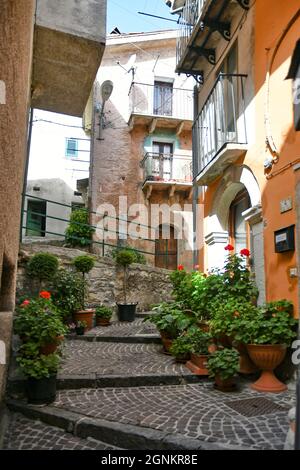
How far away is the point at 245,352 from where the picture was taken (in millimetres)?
4277

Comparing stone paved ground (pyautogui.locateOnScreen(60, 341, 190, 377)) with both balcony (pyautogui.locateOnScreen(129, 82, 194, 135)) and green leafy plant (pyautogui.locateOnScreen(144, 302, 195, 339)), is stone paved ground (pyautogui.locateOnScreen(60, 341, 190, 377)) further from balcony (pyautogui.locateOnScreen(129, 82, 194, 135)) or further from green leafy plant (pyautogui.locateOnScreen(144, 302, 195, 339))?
balcony (pyautogui.locateOnScreen(129, 82, 194, 135))

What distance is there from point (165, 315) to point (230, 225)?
2397 millimetres

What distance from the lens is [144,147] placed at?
48.4 feet

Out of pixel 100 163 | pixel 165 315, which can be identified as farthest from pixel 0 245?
pixel 100 163

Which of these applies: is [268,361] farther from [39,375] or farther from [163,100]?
[163,100]

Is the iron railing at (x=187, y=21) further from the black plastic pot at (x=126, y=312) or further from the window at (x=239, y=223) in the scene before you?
the black plastic pot at (x=126, y=312)

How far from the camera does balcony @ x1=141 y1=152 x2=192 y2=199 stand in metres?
13.8

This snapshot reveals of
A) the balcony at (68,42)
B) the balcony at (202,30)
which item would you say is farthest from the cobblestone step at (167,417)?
the balcony at (202,30)

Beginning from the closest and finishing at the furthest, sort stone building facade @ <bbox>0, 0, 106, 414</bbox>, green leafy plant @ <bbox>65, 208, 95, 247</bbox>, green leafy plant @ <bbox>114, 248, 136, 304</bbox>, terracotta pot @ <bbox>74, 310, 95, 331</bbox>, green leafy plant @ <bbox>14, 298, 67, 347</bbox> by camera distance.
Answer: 1. stone building facade @ <bbox>0, 0, 106, 414</bbox>
2. green leafy plant @ <bbox>14, 298, 67, 347</bbox>
3. terracotta pot @ <bbox>74, 310, 95, 331</bbox>
4. green leafy plant @ <bbox>114, 248, 136, 304</bbox>
5. green leafy plant @ <bbox>65, 208, 95, 247</bbox>

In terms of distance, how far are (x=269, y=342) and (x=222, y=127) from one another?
11.9ft

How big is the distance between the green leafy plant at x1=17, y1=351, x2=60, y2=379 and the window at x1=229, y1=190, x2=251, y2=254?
12.3 feet

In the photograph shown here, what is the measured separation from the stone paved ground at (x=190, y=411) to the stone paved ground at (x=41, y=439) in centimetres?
25

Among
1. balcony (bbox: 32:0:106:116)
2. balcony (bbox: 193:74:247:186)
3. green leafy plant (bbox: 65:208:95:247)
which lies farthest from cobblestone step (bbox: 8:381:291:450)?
green leafy plant (bbox: 65:208:95:247)

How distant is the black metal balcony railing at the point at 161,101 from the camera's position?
14.6 m
